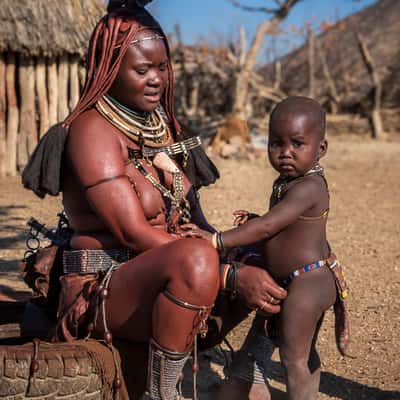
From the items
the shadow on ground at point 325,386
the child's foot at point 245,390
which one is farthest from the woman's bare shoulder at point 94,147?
the shadow on ground at point 325,386

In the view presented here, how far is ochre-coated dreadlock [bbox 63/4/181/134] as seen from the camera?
2.87 metres

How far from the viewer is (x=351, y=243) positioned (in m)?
6.30

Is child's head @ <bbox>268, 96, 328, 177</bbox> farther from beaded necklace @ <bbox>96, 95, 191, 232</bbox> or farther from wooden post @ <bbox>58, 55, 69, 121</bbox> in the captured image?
wooden post @ <bbox>58, 55, 69, 121</bbox>

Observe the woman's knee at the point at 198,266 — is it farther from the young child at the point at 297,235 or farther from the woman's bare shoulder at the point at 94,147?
the woman's bare shoulder at the point at 94,147

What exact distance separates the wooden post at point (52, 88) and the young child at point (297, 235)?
6.82 m

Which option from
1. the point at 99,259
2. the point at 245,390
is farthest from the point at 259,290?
the point at 99,259

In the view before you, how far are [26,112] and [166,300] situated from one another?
6960 mm

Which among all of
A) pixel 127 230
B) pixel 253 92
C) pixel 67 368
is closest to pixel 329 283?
pixel 127 230

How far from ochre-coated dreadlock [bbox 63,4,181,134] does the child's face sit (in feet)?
2.10

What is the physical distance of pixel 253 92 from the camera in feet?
49.7

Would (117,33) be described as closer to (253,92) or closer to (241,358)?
(241,358)

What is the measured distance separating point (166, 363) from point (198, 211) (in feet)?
2.72

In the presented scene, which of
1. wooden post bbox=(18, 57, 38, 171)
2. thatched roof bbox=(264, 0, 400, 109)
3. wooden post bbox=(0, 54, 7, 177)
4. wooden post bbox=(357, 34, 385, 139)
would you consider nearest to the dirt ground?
wooden post bbox=(0, 54, 7, 177)

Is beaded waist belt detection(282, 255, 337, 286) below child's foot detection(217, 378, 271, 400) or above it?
above
